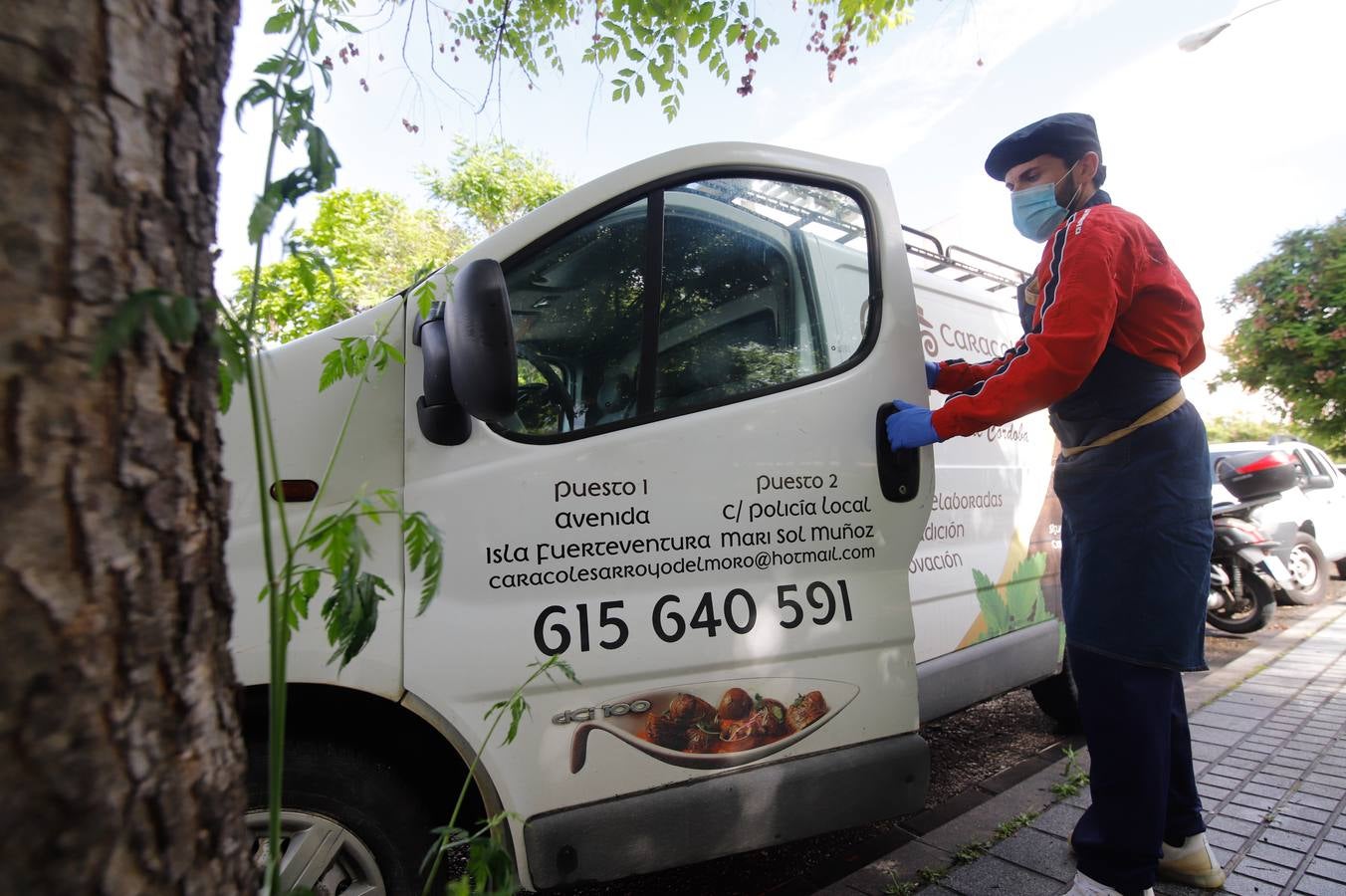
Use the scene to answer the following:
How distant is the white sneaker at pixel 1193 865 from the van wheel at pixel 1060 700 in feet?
4.30

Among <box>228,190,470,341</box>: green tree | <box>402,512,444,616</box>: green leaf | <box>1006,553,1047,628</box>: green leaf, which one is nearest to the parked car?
<box>1006,553,1047,628</box>: green leaf

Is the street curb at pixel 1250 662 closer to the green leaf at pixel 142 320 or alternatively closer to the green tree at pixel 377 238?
the green leaf at pixel 142 320

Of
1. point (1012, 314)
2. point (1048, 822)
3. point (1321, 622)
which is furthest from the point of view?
point (1321, 622)

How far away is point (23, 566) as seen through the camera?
0.64m

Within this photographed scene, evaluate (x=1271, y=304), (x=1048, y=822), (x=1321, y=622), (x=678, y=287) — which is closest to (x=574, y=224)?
(x=678, y=287)

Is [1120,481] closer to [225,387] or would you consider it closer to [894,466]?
[894,466]

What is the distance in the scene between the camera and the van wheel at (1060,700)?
3.78 meters

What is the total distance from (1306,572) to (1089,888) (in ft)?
24.2

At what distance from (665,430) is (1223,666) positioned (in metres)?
4.94

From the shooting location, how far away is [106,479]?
696mm

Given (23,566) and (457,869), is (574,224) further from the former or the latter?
(457,869)

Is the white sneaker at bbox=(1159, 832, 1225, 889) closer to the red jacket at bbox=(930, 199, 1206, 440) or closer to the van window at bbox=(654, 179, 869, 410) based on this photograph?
the red jacket at bbox=(930, 199, 1206, 440)

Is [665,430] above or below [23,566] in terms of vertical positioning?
above

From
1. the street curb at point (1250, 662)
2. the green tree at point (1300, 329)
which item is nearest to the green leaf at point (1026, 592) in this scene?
the street curb at point (1250, 662)
